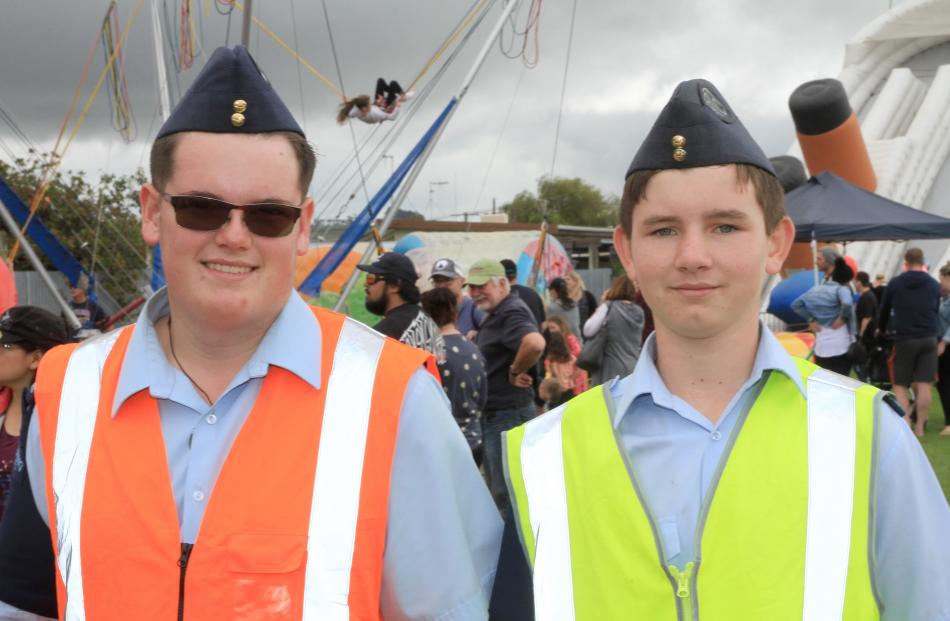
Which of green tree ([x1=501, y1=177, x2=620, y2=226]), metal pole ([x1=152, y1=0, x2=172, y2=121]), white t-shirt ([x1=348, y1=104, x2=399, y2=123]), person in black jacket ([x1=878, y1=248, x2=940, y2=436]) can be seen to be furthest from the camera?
green tree ([x1=501, y1=177, x2=620, y2=226])

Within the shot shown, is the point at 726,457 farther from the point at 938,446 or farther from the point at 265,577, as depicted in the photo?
the point at 938,446

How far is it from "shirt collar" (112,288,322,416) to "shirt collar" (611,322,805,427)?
0.63m

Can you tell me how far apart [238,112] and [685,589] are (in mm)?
1255

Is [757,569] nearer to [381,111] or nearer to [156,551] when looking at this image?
[156,551]

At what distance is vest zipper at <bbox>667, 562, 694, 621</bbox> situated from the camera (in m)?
1.74

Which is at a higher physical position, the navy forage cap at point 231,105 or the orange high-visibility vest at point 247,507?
the navy forage cap at point 231,105

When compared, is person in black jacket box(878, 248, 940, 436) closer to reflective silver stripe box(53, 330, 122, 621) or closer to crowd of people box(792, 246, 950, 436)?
crowd of people box(792, 246, 950, 436)

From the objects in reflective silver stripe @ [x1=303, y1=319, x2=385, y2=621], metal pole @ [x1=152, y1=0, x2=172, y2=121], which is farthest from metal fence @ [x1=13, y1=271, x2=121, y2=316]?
reflective silver stripe @ [x1=303, y1=319, x2=385, y2=621]

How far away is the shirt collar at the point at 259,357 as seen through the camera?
1.94 m

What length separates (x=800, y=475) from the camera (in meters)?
1.79

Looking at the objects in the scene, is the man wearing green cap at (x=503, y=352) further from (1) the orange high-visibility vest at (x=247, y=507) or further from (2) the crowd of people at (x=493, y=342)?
(1) the orange high-visibility vest at (x=247, y=507)

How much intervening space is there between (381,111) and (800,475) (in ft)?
22.5

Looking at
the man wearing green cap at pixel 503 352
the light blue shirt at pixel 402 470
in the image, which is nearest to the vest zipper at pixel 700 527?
the light blue shirt at pixel 402 470

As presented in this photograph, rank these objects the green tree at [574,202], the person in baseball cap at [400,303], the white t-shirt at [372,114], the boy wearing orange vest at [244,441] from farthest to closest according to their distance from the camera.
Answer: the green tree at [574,202], the white t-shirt at [372,114], the person in baseball cap at [400,303], the boy wearing orange vest at [244,441]
